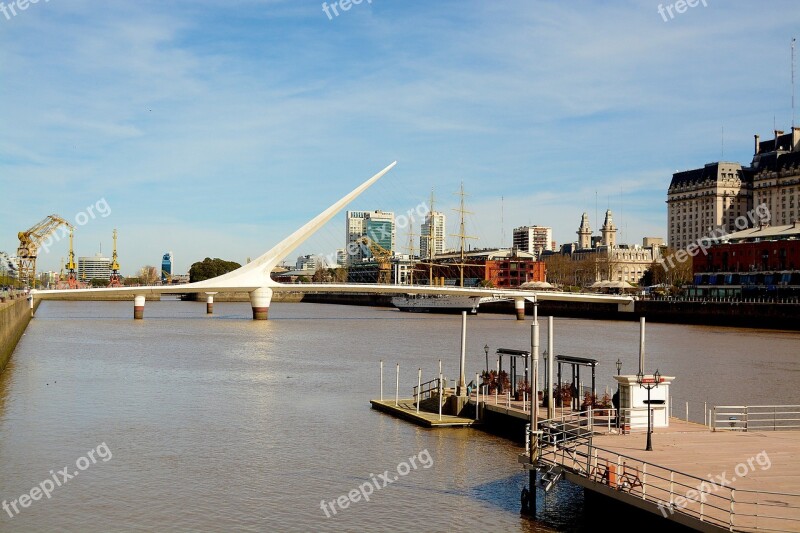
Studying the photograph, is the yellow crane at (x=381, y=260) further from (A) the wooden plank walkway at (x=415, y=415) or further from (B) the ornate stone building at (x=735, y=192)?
(A) the wooden plank walkway at (x=415, y=415)

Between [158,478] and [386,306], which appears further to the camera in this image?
[386,306]

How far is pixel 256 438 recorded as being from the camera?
17547mm

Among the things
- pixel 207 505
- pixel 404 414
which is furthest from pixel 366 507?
pixel 404 414

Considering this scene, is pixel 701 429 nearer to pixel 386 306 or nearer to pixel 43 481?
pixel 43 481

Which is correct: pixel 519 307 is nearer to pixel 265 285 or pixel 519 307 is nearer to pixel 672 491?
pixel 265 285

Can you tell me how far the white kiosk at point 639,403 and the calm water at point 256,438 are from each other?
140cm

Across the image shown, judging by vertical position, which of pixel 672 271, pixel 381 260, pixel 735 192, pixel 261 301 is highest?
pixel 735 192

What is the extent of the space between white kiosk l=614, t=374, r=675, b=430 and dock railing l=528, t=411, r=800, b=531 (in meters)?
1.64

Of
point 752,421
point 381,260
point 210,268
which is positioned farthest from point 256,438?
point 210,268

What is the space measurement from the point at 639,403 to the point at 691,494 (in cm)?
399

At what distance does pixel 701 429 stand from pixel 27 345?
33.0 metres

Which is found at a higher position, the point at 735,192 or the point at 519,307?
the point at 735,192

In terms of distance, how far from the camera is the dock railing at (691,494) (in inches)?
341

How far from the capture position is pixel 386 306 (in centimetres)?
11012
